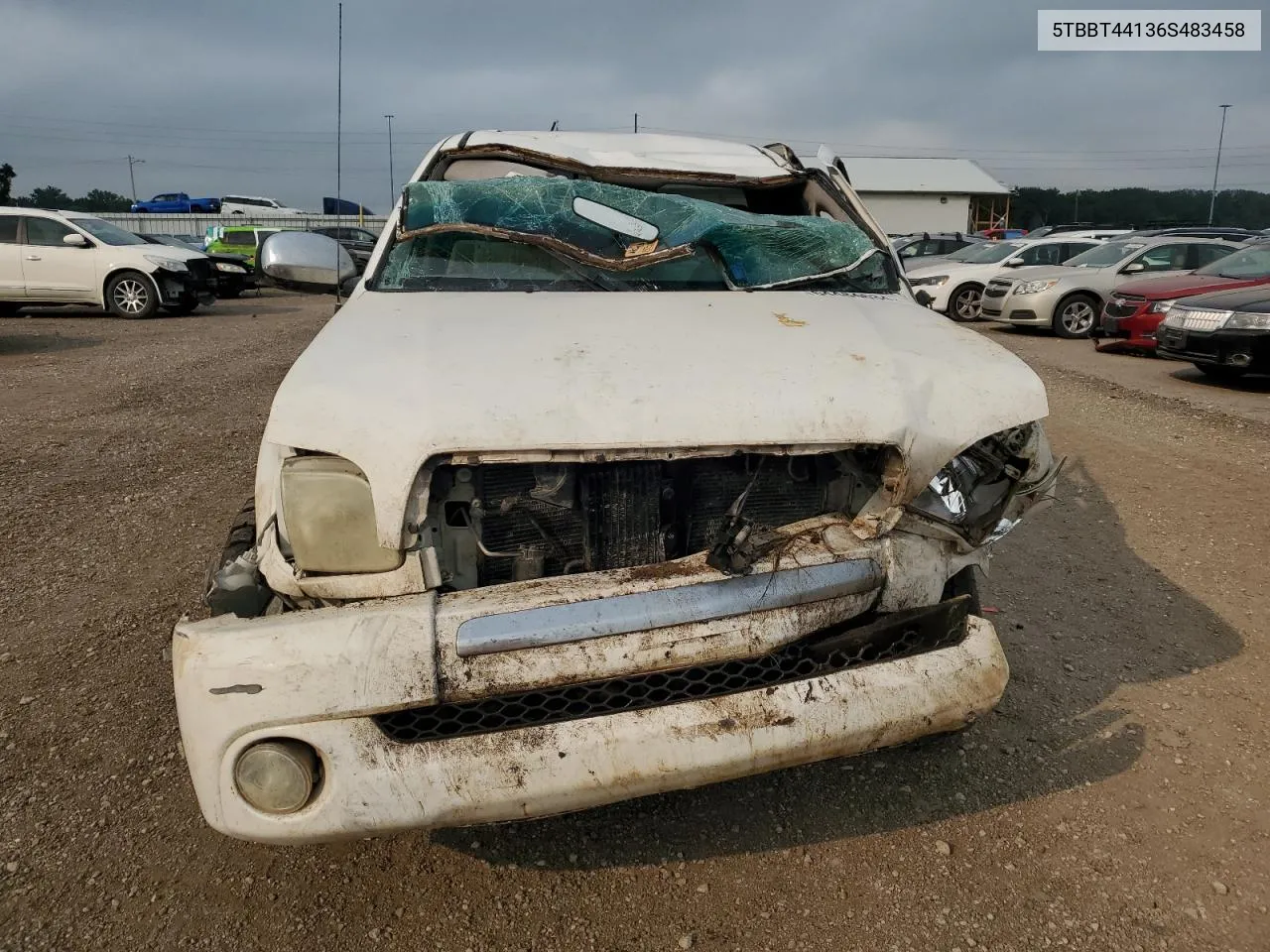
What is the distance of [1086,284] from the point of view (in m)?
13.1

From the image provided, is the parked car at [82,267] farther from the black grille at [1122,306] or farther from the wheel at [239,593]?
the wheel at [239,593]

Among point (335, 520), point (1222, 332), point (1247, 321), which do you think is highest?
point (1247, 321)

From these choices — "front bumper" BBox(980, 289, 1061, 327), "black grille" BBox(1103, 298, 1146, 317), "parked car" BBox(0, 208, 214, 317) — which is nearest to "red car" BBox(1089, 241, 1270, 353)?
"black grille" BBox(1103, 298, 1146, 317)

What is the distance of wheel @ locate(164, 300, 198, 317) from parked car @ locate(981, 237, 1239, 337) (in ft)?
43.4

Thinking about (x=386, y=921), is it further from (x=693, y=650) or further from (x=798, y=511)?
(x=798, y=511)

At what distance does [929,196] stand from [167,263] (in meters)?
43.3

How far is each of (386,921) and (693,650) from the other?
101 cm

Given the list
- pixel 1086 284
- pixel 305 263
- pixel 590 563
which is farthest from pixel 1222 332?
pixel 590 563

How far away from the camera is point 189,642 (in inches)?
72.5

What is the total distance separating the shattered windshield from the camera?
2.96 metres

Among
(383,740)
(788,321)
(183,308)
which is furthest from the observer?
(183,308)

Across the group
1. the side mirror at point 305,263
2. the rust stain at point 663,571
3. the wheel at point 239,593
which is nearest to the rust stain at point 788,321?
the rust stain at point 663,571

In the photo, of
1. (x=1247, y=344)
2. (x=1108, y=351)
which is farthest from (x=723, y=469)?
(x=1108, y=351)

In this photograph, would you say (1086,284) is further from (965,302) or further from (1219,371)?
(1219,371)
